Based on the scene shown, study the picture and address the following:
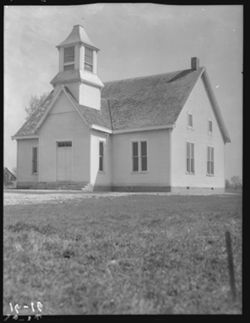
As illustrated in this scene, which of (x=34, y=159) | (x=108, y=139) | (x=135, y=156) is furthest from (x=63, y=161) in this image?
(x=135, y=156)

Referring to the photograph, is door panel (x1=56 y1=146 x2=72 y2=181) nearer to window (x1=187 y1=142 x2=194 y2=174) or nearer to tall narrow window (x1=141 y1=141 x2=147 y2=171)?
tall narrow window (x1=141 y1=141 x2=147 y2=171)

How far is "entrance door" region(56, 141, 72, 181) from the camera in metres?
17.7

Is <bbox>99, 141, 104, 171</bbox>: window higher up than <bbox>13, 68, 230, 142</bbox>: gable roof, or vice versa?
<bbox>13, 68, 230, 142</bbox>: gable roof

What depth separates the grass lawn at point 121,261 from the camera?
442 cm

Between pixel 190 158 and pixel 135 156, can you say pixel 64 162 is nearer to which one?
pixel 135 156

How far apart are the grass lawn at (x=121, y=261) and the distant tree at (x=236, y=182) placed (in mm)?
157

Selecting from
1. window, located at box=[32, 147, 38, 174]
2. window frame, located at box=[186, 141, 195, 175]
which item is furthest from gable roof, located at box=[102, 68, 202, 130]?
window, located at box=[32, 147, 38, 174]

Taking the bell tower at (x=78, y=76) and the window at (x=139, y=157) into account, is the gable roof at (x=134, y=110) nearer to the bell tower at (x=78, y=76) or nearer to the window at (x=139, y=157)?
the bell tower at (x=78, y=76)

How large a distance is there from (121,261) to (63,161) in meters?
13.4

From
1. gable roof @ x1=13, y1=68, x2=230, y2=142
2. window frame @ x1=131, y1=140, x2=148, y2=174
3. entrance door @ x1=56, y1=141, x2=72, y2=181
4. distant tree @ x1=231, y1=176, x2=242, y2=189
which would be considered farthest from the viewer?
window frame @ x1=131, y1=140, x2=148, y2=174

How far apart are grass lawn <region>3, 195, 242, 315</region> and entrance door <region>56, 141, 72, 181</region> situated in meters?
10.9

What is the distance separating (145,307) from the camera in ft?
14.2
